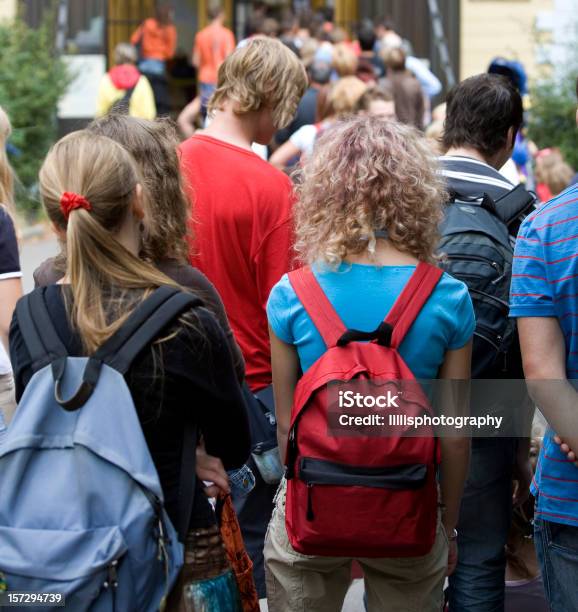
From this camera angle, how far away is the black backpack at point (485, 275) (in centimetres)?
348

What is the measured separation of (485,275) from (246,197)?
2.89ft

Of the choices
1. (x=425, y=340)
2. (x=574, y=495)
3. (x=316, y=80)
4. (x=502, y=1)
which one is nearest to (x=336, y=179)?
(x=425, y=340)

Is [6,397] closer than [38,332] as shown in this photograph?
No

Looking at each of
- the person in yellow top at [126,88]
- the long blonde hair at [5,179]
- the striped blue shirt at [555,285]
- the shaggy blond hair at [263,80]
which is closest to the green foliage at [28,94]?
the person in yellow top at [126,88]

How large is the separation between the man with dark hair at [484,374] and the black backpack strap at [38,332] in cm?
144

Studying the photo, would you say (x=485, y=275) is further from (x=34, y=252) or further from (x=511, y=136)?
(x=34, y=252)

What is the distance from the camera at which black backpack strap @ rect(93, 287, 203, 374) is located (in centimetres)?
240

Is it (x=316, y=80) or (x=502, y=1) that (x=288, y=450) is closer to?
(x=316, y=80)

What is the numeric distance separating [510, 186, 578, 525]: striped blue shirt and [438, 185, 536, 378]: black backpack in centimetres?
72

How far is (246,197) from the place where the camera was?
3906 millimetres

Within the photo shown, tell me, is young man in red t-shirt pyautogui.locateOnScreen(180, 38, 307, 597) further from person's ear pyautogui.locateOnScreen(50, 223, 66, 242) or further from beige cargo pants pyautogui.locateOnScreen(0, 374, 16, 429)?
person's ear pyautogui.locateOnScreen(50, 223, 66, 242)

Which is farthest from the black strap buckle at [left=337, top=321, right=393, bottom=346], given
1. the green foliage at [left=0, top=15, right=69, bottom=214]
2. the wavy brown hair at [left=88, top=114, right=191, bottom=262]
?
the green foliage at [left=0, top=15, right=69, bottom=214]

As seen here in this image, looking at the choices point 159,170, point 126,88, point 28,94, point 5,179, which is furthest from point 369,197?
point 28,94

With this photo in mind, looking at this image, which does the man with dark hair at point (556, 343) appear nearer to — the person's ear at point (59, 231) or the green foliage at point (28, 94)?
the person's ear at point (59, 231)
